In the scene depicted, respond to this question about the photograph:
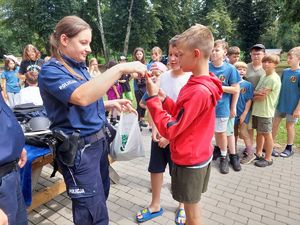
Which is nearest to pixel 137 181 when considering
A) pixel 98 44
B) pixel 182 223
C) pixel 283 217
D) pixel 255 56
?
pixel 182 223

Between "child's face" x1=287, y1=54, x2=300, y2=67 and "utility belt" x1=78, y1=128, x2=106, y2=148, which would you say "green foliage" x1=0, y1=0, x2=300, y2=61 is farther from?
"utility belt" x1=78, y1=128, x2=106, y2=148

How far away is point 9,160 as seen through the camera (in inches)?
67.2

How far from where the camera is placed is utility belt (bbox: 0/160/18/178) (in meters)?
1.69

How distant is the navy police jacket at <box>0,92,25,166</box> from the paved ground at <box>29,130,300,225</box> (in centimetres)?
163

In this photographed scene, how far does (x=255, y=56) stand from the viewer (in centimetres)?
457

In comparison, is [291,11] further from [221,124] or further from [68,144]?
[68,144]

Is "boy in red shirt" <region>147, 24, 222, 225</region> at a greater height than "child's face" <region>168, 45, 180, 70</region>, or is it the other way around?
"child's face" <region>168, 45, 180, 70</region>

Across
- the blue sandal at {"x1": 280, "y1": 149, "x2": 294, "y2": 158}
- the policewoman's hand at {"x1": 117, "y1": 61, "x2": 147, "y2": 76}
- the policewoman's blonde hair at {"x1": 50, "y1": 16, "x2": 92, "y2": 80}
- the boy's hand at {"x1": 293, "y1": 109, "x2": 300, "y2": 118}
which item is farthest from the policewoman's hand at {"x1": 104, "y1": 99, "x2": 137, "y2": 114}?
the blue sandal at {"x1": 280, "y1": 149, "x2": 294, "y2": 158}

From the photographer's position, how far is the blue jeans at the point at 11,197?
167 centimetres

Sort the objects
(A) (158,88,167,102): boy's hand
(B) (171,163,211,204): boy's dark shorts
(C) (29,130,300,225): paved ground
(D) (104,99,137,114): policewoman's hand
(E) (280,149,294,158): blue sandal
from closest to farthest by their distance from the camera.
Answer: (B) (171,163,211,204): boy's dark shorts < (A) (158,88,167,102): boy's hand < (D) (104,99,137,114): policewoman's hand < (C) (29,130,300,225): paved ground < (E) (280,149,294,158): blue sandal

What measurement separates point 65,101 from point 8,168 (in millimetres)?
560

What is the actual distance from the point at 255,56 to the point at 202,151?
3.05 metres

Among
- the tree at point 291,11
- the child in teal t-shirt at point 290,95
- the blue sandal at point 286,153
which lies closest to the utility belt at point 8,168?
the child in teal t-shirt at point 290,95

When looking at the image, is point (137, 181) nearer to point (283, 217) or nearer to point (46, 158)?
point (46, 158)
